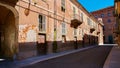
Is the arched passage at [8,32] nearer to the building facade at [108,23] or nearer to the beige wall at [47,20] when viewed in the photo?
the beige wall at [47,20]

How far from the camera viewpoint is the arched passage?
10.8 metres

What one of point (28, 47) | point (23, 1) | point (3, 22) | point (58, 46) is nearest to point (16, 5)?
point (23, 1)

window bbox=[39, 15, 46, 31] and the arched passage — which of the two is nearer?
the arched passage

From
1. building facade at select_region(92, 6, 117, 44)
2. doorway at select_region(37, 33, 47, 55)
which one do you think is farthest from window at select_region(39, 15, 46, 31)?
building facade at select_region(92, 6, 117, 44)

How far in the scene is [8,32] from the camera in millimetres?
11242

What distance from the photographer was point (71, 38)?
2161 cm

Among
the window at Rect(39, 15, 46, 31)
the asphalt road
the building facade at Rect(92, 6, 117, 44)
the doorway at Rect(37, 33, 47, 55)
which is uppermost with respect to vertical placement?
the building facade at Rect(92, 6, 117, 44)

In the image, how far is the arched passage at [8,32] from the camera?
425 inches

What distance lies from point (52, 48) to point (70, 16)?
23.0 ft

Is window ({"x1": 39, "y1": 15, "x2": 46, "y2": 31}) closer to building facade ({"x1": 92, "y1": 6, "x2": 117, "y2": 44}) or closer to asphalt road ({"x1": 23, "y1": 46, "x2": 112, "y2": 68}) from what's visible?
asphalt road ({"x1": 23, "y1": 46, "x2": 112, "y2": 68})

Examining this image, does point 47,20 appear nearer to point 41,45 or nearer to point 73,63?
point 41,45

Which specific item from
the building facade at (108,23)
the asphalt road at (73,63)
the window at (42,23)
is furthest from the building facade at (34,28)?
the building facade at (108,23)

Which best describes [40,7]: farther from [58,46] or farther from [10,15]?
[58,46]

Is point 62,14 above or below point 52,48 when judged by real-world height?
above
